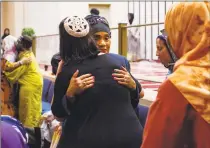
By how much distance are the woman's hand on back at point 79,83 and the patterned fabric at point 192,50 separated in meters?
0.64

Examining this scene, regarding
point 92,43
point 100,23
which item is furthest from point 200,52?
point 100,23

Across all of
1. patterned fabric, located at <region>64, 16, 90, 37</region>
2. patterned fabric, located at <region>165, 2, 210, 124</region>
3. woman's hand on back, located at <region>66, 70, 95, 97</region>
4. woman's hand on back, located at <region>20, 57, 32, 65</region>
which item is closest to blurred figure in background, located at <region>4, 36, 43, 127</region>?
woman's hand on back, located at <region>20, 57, 32, 65</region>

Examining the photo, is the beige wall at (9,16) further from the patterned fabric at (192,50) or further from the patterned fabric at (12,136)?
the patterned fabric at (192,50)

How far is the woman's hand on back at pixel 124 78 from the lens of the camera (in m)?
1.93

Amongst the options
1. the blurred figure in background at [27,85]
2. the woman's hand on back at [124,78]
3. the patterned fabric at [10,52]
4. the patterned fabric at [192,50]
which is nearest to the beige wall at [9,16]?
the patterned fabric at [10,52]

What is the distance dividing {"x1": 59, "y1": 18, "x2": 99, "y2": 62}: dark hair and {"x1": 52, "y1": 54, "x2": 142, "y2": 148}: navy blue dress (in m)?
0.03

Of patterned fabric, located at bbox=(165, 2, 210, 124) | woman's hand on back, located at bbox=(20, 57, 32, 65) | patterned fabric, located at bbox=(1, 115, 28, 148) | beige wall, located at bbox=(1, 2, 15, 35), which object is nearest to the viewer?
patterned fabric, located at bbox=(165, 2, 210, 124)

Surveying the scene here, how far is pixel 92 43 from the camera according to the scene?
196 cm

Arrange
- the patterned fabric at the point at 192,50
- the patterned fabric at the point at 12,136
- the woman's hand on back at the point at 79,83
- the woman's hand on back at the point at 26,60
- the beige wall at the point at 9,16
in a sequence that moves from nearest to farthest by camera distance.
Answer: the patterned fabric at the point at 192,50
the woman's hand on back at the point at 79,83
the patterned fabric at the point at 12,136
the woman's hand on back at the point at 26,60
the beige wall at the point at 9,16

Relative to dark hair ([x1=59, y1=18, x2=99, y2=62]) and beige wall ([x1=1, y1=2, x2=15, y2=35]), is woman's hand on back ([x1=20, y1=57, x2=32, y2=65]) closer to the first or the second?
dark hair ([x1=59, y1=18, x2=99, y2=62])

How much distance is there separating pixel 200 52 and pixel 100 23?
116 centimetres

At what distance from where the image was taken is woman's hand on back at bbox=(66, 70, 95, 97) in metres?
1.86

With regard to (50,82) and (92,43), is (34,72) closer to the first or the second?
(50,82)

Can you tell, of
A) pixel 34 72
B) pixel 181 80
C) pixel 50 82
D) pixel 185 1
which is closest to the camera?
pixel 181 80
